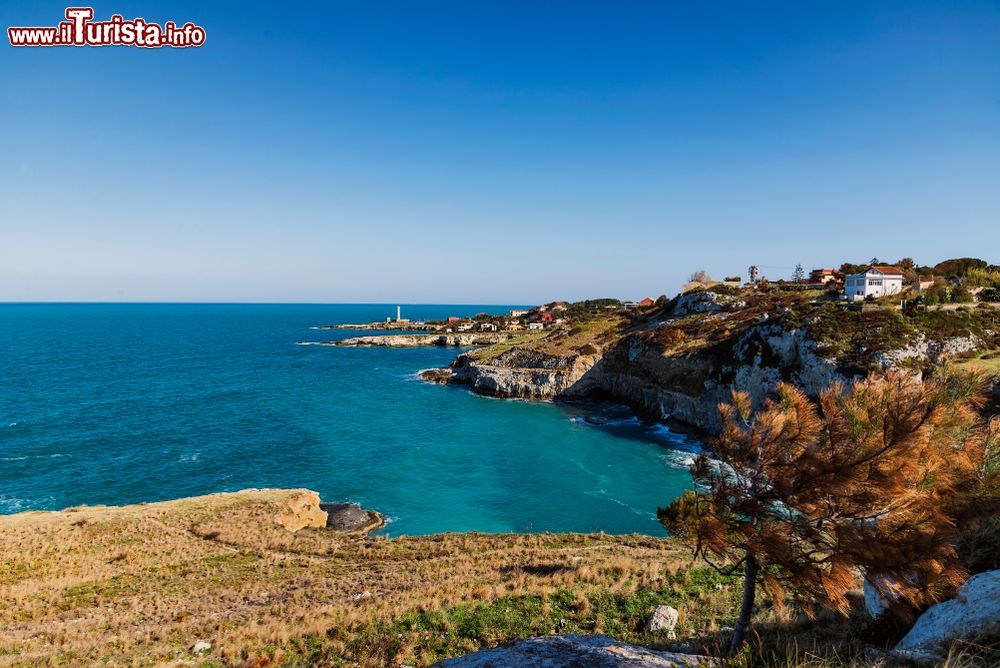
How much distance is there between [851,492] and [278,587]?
20.1m

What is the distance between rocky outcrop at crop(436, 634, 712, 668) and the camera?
7703mm

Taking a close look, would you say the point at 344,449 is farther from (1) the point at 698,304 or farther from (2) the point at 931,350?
(1) the point at 698,304

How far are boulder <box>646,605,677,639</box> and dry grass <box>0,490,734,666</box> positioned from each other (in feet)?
1.85

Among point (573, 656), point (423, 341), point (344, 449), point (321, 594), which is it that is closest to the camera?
point (573, 656)

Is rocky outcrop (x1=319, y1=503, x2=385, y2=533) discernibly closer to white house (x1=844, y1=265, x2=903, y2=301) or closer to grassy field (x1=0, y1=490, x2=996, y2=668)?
grassy field (x1=0, y1=490, x2=996, y2=668)

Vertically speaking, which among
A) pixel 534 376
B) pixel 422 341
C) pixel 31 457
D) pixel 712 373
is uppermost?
pixel 712 373

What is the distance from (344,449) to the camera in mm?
43875

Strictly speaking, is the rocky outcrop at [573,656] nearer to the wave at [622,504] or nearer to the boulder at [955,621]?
the boulder at [955,621]

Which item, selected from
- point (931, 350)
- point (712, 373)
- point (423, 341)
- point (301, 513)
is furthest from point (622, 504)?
point (423, 341)

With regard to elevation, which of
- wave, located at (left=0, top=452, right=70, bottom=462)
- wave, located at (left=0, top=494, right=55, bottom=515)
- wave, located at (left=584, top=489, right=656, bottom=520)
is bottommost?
wave, located at (left=584, top=489, right=656, bottom=520)

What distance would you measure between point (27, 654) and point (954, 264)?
347 ft

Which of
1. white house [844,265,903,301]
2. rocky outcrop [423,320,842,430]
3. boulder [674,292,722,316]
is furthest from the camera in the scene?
boulder [674,292,722,316]

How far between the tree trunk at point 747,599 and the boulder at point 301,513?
24.3 metres

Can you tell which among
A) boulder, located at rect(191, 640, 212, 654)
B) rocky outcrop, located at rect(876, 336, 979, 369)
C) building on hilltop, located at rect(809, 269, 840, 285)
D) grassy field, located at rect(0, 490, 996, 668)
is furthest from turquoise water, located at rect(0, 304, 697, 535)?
building on hilltop, located at rect(809, 269, 840, 285)
